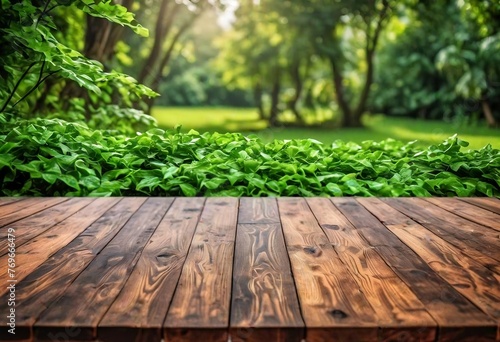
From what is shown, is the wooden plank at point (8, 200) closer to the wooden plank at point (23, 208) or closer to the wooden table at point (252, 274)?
the wooden plank at point (23, 208)

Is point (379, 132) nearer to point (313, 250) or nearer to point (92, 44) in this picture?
point (92, 44)

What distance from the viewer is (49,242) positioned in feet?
6.93

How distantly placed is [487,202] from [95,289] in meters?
2.57

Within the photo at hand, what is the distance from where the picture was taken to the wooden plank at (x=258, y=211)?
2.56 meters

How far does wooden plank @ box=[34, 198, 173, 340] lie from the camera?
1.32 meters

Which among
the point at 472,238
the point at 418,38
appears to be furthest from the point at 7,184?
the point at 418,38

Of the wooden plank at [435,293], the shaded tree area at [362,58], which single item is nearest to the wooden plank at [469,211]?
the wooden plank at [435,293]

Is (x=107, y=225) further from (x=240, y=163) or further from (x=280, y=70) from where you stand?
(x=280, y=70)

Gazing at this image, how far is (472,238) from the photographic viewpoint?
2.21 meters

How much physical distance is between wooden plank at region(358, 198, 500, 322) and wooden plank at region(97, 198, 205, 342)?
3.10 ft

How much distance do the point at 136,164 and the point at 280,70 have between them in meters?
17.3

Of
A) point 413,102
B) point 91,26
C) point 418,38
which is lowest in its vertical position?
point 413,102

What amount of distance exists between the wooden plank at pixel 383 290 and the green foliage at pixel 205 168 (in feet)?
4.09

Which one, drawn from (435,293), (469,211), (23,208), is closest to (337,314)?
(435,293)
